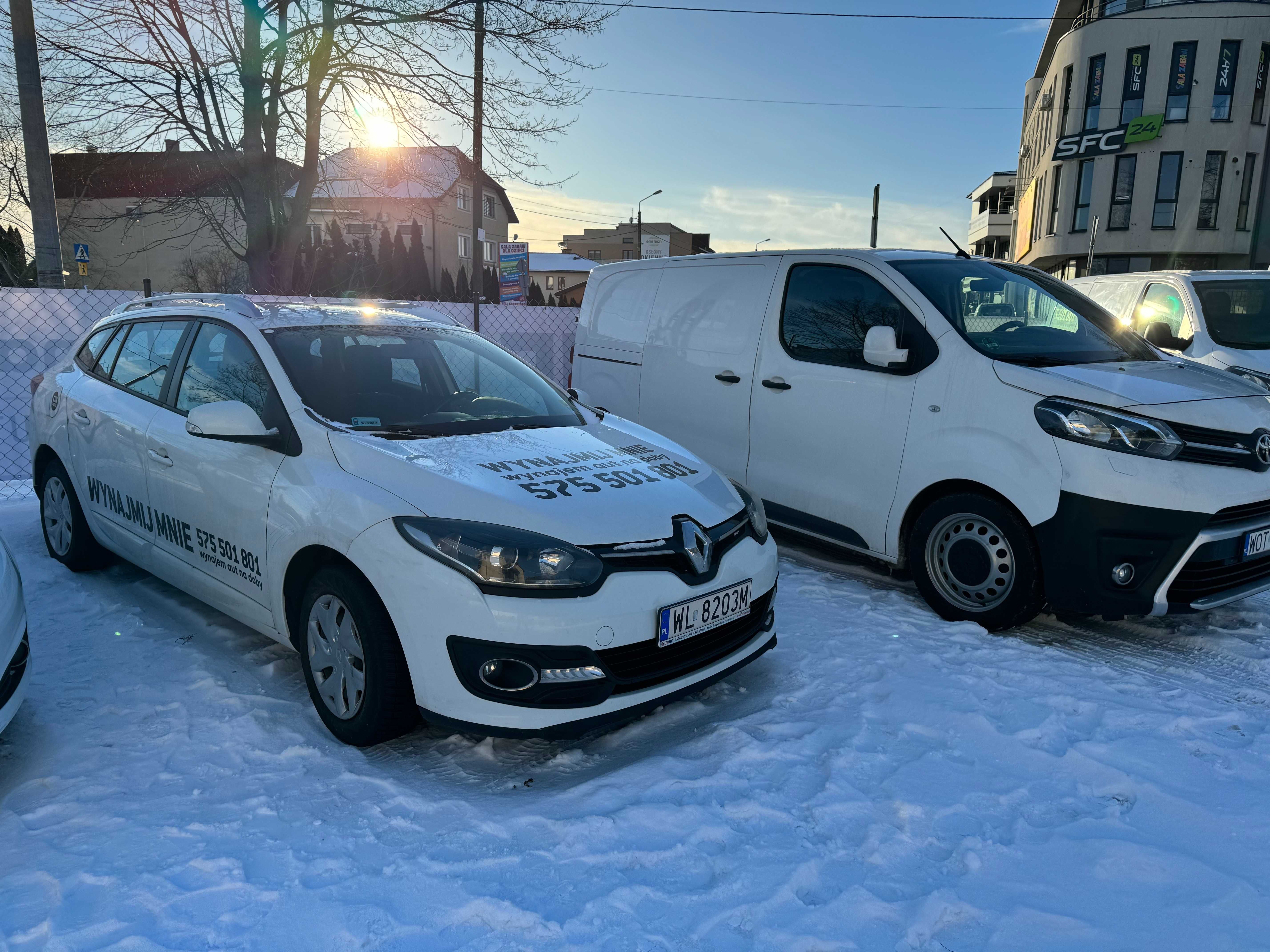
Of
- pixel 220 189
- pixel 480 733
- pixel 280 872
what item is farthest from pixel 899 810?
pixel 220 189

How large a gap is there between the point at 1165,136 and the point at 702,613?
3457cm

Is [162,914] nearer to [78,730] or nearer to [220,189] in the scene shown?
[78,730]

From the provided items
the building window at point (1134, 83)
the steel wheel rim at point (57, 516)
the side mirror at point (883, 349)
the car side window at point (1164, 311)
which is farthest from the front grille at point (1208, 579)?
the building window at point (1134, 83)

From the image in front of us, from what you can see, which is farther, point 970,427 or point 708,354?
point 708,354

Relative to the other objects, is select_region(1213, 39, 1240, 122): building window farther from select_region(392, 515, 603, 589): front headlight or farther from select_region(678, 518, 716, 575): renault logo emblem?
select_region(392, 515, 603, 589): front headlight

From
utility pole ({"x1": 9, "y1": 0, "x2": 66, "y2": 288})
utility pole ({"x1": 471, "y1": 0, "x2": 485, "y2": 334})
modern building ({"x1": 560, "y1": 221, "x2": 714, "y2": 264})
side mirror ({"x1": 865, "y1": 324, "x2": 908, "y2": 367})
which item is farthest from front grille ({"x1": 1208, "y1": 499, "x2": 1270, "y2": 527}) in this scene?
modern building ({"x1": 560, "y1": 221, "x2": 714, "y2": 264})

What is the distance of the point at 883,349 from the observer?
13.9 ft

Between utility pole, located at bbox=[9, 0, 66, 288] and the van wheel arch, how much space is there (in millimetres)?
9468

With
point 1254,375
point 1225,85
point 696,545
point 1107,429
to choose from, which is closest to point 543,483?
point 696,545

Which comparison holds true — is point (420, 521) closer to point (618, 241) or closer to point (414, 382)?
point (414, 382)

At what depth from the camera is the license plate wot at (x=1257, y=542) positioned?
3.65 m

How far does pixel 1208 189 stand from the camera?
2948cm

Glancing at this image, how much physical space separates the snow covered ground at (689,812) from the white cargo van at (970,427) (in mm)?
462

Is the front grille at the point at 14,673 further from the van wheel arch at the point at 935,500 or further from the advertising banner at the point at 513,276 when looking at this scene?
the advertising banner at the point at 513,276
